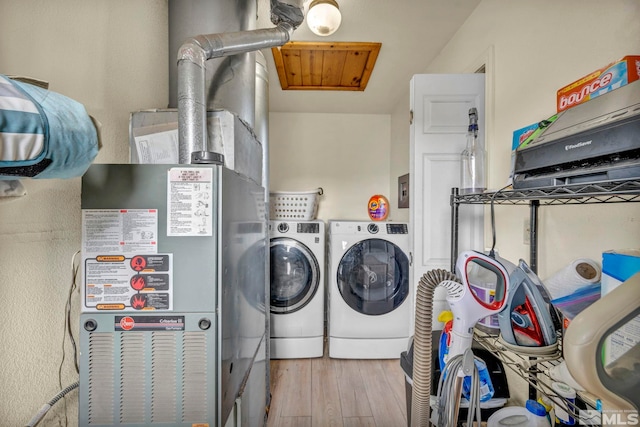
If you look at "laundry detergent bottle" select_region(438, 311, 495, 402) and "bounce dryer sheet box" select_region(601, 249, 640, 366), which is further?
"laundry detergent bottle" select_region(438, 311, 495, 402)

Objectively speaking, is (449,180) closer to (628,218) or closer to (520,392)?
(628,218)

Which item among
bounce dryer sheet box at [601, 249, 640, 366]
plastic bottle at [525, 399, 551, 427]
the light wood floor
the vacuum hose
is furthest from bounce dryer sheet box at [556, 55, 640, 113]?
the light wood floor

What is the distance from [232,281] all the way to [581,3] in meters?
1.62

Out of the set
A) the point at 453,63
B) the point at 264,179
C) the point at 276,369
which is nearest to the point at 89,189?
the point at 264,179

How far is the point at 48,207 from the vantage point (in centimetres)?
86

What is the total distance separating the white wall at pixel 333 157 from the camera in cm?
326

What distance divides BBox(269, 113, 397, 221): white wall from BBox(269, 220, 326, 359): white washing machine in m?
1.10

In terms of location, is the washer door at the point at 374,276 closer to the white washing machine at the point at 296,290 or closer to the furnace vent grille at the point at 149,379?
the white washing machine at the point at 296,290

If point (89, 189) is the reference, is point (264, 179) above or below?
above

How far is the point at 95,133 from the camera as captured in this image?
52 centimetres

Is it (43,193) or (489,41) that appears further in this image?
(489,41)

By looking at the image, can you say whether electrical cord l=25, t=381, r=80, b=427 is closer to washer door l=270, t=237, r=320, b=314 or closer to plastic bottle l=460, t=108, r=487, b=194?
washer door l=270, t=237, r=320, b=314

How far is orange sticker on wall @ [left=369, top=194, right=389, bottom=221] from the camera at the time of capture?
123 inches

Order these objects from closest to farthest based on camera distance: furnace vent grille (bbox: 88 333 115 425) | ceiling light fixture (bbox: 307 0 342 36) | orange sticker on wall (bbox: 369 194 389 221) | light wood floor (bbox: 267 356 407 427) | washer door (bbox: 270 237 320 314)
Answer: furnace vent grille (bbox: 88 333 115 425)
ceiling light fixture (bbox: 307 0 342 36)
light wood floor (bbox: 267 356 407 427)
washer door (bbox: 270 237 320 314)
orange sticker on wall (bbox: 369 194 389 221)
